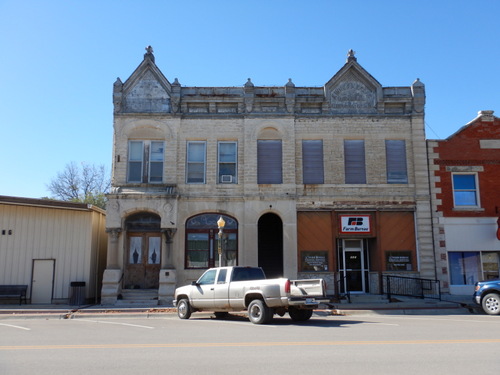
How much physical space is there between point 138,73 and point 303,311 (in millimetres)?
13630

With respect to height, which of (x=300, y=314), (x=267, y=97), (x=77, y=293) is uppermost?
(x=267, y=97)

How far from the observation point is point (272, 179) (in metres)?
21.5

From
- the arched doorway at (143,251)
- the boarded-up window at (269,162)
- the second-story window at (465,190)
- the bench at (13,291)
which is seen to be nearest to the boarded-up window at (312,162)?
the boarded-up window at (269,162)

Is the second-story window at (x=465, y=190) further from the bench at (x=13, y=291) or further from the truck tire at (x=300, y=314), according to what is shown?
the bench at (x=13, y=291)

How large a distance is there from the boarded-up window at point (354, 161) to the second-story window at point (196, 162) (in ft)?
21.0

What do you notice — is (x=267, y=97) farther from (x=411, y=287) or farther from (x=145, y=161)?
(x=411, y=287)

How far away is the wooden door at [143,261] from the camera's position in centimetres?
2102

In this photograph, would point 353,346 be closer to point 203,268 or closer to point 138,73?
point 203,268

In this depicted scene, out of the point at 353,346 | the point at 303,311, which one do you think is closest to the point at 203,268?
the point at 303,311

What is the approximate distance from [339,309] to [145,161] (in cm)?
1052

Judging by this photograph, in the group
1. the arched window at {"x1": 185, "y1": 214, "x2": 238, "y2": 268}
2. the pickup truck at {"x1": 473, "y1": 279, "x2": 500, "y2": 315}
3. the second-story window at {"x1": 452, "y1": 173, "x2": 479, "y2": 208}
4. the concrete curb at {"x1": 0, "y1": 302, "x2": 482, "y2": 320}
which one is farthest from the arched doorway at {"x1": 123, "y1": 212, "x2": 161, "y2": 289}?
the second-story window at {"x1": 452, "y1": 173, "x2": 479, "y2": 208}

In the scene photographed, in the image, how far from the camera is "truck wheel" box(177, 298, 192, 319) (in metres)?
15.3

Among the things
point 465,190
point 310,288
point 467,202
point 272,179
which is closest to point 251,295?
point 310,288

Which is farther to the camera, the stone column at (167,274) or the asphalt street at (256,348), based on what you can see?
the stone column at (167,274)
